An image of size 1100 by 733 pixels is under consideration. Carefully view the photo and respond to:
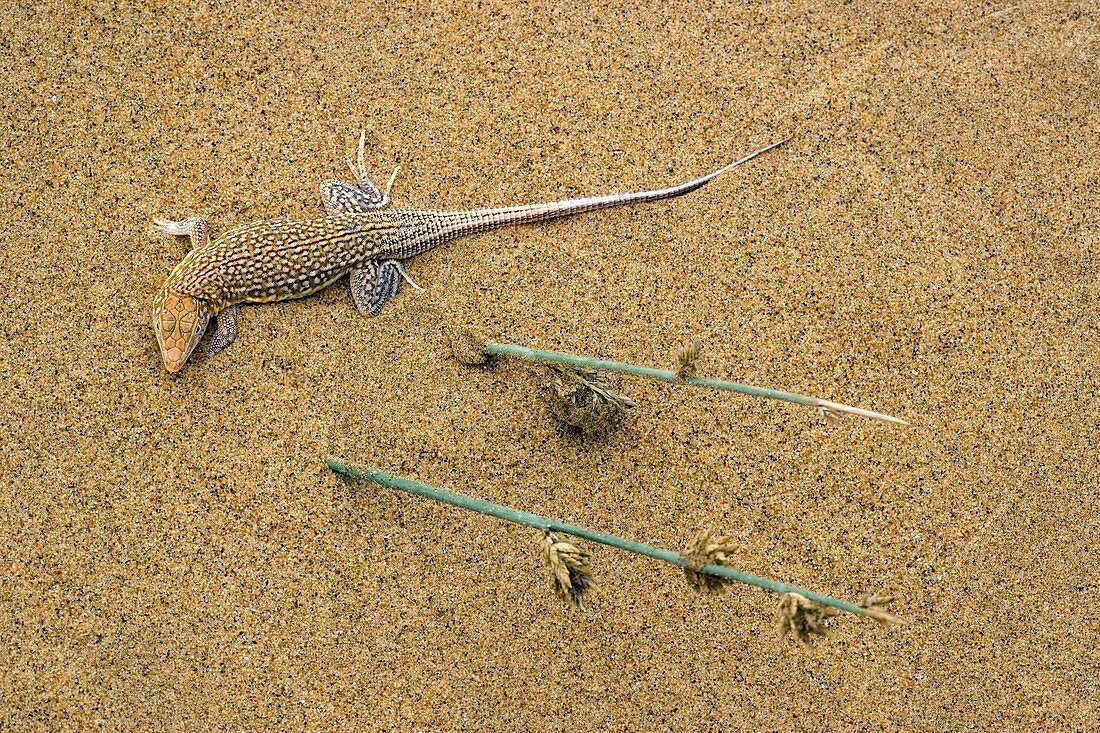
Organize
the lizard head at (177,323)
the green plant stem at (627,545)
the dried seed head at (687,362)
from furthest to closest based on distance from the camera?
the lizard head at (177,323), the dried seed head at (687,362), the green plant stem at (627,545)

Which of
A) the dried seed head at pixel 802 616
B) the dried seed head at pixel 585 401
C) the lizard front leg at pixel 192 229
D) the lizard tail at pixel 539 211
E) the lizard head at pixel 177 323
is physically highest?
the lizard front leg at pixel 192 229

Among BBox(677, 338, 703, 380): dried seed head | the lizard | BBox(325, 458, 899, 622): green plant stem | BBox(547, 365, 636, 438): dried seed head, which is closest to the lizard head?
the lizard

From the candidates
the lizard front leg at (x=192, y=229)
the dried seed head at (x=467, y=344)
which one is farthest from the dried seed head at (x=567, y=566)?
the lizard front leg at (x=192, y=229)

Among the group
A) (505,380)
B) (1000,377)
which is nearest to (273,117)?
(505,380)

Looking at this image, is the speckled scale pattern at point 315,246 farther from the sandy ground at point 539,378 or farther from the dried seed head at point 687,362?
the dried seed head at point 687,362

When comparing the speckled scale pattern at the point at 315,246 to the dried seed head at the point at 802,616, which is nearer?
the dried seed head at the point at 802,616

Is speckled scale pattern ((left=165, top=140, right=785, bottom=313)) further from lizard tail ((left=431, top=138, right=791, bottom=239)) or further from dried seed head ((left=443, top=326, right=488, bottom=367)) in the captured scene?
dried seed head ((left=443, top=326, right=488, bottom=367))
